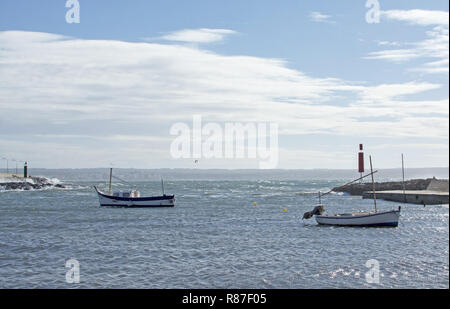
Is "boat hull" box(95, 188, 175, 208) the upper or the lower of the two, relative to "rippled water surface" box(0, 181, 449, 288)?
upper

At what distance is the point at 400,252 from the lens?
33.5 m

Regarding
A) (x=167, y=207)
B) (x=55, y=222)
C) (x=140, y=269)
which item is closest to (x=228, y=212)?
(x=167, y=207)

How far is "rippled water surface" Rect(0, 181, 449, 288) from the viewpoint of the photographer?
84.5ft

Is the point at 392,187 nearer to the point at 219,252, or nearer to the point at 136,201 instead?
the point at 136,201

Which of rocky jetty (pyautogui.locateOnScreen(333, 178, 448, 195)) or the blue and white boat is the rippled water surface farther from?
rocky jetty (pyautogui.locateOnScreen(333, 178, 448, 195))

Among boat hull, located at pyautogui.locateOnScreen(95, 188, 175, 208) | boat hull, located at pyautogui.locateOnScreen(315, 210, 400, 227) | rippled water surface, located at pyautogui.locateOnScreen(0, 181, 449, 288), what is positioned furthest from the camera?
boat hull, located at pyautogui.locateOnScreen(95, 188, 175, 208)

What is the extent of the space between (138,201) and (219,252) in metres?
43.1

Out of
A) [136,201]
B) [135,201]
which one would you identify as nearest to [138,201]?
[136,201]

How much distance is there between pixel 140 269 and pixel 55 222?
27613 mm

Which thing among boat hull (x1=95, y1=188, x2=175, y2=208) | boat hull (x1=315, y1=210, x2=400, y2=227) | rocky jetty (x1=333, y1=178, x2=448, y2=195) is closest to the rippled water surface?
boat hull (x1=315, y1=210, x2=400, y2=227)

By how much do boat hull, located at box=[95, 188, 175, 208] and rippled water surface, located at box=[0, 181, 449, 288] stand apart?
17.4 metres

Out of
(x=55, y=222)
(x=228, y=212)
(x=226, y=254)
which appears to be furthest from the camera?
(x=228, y=212)

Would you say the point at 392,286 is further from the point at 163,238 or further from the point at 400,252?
the point at 163,238

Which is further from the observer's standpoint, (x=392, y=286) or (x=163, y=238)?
(x=163, y=238)
